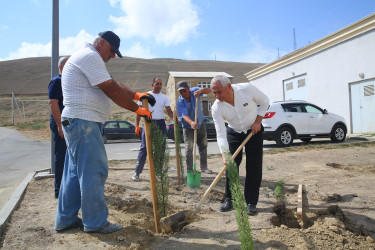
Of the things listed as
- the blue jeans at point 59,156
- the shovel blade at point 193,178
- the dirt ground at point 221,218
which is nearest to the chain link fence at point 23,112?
the blue jeans at point 59,156

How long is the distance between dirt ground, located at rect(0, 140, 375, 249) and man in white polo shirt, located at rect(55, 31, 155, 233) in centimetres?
30

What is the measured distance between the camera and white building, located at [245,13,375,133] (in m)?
14.1

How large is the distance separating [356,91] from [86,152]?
1528 centimetres

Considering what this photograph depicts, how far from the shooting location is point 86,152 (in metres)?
2.91

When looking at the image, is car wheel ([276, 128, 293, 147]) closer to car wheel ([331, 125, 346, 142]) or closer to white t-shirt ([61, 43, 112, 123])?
car wheel ([331, 125, 346, 142])

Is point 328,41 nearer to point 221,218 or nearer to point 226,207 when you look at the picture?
point 226,207

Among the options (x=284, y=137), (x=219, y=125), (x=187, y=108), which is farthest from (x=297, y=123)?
(x=219, y=125)

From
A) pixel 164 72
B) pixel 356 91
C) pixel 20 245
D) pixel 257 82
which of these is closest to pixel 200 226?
pixel 20 245

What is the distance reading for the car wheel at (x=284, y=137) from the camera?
11.0 meters

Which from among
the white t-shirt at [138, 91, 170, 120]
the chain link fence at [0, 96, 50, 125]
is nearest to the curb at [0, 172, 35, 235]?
the white t-shirt at [138, 91, 170, 120]

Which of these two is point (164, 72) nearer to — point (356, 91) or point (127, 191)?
point (356, 91)

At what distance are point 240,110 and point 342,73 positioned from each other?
1409 centimetres

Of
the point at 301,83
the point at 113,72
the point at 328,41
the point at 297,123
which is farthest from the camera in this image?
the point at 113,72

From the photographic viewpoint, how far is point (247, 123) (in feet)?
12.6
